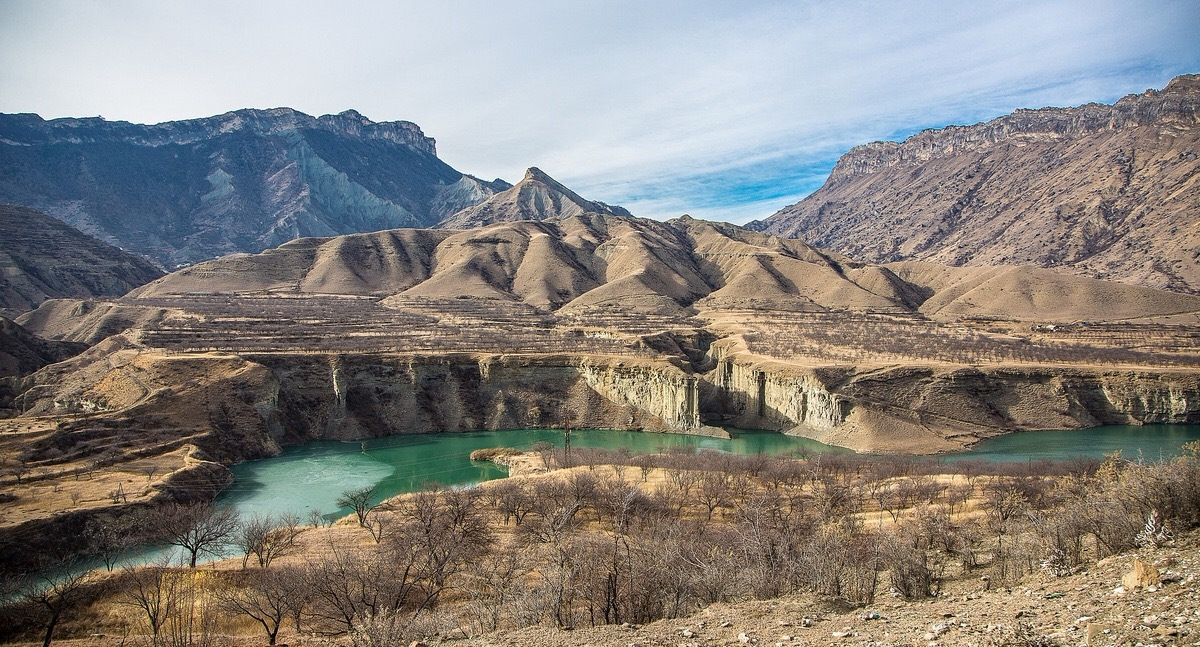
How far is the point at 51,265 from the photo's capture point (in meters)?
170

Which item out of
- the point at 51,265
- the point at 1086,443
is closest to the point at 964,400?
the point at 1086,443

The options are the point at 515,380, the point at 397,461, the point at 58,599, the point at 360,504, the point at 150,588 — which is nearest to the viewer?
the point at 58,599

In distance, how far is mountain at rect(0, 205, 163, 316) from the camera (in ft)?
520

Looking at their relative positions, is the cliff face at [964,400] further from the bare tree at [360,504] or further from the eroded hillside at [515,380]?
the bare tree at [360,504]

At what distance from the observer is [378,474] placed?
6412 centimetres

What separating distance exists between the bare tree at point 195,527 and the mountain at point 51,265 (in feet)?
476

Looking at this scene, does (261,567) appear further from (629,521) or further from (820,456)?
(820,456)

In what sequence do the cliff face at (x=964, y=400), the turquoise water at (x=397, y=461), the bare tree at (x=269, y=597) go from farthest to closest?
the cliff face at (x=964, y=400) → the turquoise water at (x=397, y=461) → the bare tree at (x=269, y=597)

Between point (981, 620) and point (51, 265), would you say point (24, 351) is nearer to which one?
point (51, 265)

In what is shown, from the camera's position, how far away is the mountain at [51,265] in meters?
159

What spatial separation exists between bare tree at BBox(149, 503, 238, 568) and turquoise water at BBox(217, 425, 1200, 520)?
743 cm

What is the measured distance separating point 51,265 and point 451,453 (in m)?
161

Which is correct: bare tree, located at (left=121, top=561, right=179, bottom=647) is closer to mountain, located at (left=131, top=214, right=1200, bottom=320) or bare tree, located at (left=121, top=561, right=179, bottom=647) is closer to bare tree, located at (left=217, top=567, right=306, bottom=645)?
bare tree, located at (left=217, top=567, right=306, bottom=645)

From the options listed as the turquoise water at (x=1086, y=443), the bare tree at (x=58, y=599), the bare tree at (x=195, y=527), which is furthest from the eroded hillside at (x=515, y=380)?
the bare tree at (x=58, y=599)
